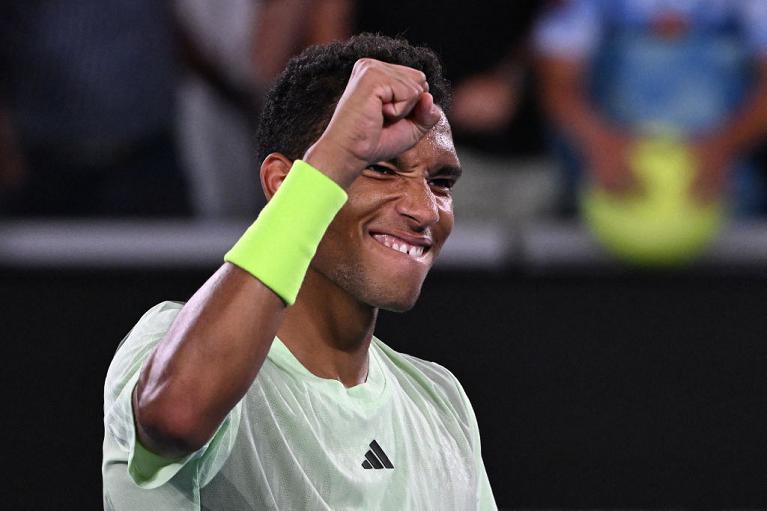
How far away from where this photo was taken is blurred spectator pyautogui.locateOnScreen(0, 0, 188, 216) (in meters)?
3.31

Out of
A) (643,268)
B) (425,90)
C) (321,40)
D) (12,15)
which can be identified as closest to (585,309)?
(643,268)

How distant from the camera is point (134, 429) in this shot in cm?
118

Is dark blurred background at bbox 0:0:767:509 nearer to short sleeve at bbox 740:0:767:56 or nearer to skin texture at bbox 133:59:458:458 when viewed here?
short sleeve at bbox 740:0:767:56

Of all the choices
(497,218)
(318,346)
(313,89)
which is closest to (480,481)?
(318,346)

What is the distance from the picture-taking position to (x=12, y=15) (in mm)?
3312

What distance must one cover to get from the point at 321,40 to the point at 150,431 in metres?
2.20

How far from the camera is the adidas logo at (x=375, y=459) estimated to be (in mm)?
1486

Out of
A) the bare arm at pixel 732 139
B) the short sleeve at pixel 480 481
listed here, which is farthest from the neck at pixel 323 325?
the bare arm at pixel 732 139

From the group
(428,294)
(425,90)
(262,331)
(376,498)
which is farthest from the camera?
(428,294)

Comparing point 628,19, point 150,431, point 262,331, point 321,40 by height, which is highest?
point 628,19

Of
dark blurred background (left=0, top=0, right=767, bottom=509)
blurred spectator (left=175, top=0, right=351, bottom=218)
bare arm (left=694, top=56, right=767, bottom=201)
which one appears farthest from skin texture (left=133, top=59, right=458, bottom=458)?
bare arm (left=694, top=56, right=767, bottom=201)

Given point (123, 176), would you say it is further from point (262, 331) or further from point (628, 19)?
point (262, 331)

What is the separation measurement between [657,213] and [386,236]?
79.7 inches

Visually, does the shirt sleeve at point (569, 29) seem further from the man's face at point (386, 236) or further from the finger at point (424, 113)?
the finger at point (424, 113)
